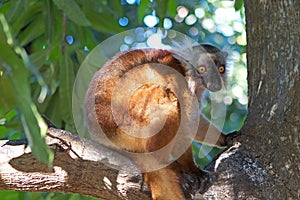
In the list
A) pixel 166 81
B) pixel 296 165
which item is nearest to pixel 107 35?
pixel 166 81

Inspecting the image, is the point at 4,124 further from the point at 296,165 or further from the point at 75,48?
the point at 296,165

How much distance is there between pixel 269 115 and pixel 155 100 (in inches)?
21.7

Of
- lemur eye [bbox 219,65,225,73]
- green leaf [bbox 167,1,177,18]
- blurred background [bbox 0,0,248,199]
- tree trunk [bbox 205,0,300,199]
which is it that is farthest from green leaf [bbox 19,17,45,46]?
tree trunk [bbox 205,0,300,199]

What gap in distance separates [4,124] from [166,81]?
1.36 meters

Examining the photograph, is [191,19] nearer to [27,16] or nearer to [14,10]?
[27,16]

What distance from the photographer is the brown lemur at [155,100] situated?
10.3 feet

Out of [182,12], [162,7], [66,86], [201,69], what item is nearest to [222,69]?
[201,69]

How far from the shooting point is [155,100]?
3240 millimetres

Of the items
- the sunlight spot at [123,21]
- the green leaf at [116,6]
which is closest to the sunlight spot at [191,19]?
the sunlight spot at [123,21]

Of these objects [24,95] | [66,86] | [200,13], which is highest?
[24,95]

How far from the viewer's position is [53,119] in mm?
4617

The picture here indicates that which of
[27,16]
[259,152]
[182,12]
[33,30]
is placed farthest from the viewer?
[182,12]

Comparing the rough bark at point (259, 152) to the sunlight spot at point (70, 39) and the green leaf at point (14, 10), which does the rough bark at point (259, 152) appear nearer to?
the green leaf at point (14, 10)

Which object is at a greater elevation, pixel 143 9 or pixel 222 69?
pixel 143 9
